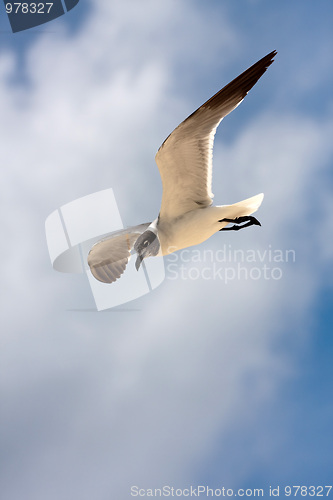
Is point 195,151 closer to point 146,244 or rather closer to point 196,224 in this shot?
point 196,224

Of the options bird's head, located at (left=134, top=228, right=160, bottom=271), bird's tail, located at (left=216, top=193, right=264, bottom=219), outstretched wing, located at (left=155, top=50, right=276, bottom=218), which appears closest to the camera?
outstretched wing, located at (left=155, top=50, right=276, bottom=218)

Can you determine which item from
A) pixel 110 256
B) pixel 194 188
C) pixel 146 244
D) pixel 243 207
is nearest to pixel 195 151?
pixel 194 188

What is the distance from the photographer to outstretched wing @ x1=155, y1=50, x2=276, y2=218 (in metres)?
5.40

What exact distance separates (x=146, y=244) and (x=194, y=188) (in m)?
0.81

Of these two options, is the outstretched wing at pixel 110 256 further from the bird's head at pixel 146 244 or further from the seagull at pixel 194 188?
the bird's head at pixel 146 244

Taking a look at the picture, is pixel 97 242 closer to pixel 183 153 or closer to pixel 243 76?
pixel 183 153

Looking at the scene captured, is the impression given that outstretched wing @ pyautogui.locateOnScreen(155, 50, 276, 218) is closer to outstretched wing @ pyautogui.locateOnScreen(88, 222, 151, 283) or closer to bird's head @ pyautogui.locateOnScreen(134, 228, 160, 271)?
bird's head @ pyautogui.locateOnScreen(134, 228, 160, 271)

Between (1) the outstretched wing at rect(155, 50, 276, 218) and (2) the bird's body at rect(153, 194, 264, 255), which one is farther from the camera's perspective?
(2) the bird's body at rect(153, 194, 264, 255)

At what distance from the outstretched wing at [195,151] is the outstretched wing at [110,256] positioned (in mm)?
1118

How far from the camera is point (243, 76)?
5371 millimetres

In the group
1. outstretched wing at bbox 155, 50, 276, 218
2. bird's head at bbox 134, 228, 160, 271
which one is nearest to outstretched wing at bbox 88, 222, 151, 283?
bird's head at bbox 134, 228, 160, 271

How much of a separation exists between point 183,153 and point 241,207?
90cm

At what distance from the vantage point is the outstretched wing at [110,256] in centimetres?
733

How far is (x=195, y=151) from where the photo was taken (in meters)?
5.77
